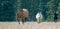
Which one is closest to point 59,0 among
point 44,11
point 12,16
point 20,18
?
point 44,11

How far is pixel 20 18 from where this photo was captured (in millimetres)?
18250

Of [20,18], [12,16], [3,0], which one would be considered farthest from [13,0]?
[20,18]

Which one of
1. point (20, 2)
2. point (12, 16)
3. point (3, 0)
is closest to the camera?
point (12, 16)

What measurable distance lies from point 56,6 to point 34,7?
3578mm

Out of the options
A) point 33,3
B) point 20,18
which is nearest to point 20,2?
point 33,3

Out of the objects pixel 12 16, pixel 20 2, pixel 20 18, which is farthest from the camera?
→ pixel 20 2

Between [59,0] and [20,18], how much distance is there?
25653mm

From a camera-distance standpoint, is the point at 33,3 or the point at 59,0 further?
the point at 33,3

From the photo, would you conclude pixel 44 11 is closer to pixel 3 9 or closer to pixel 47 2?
pixel 47 2

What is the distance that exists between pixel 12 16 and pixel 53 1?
7612 millimetres

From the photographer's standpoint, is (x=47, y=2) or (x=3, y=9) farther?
(x=47, y=2)

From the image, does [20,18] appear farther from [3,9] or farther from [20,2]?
[20,2]

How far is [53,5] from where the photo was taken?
4406 centimetres

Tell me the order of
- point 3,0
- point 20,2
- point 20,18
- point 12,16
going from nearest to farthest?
point 20,18 < point 12,16 < point 3,0 < point 20,2
